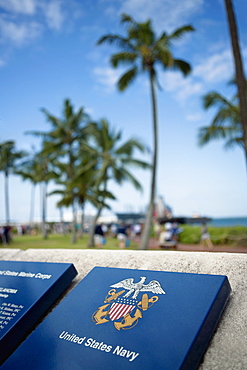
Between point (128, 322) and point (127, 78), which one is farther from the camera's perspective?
point (127, 78)

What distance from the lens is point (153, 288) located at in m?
2.21

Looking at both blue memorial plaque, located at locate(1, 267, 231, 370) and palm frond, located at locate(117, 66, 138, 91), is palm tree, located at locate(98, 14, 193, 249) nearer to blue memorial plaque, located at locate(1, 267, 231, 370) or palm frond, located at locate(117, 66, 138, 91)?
palm frond, located at locate(117, 66, 138, 91)

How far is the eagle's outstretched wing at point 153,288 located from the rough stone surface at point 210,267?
1.36ft

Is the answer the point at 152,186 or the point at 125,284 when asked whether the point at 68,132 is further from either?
the point at 125,284

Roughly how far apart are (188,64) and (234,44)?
7.47 meters

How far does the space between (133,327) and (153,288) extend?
1.15ft

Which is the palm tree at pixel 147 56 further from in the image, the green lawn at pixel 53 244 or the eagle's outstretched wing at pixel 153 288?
the eagle's outstretched wing at pixel 153 288

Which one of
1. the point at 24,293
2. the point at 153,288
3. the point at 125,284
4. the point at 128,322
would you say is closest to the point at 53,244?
the point at 24,293

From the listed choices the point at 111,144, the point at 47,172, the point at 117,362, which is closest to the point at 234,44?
the point at 117,362

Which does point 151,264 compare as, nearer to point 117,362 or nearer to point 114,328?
point 114,328

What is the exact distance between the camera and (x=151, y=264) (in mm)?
3023

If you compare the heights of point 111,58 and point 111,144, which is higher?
point 111,58

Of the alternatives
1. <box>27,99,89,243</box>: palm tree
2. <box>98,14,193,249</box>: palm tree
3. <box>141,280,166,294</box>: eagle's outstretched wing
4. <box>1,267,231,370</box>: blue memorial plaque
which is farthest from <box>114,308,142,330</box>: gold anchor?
<box>27,99,89,243</box>: palm tree

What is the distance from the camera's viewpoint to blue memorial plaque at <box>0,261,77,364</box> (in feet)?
7.29
